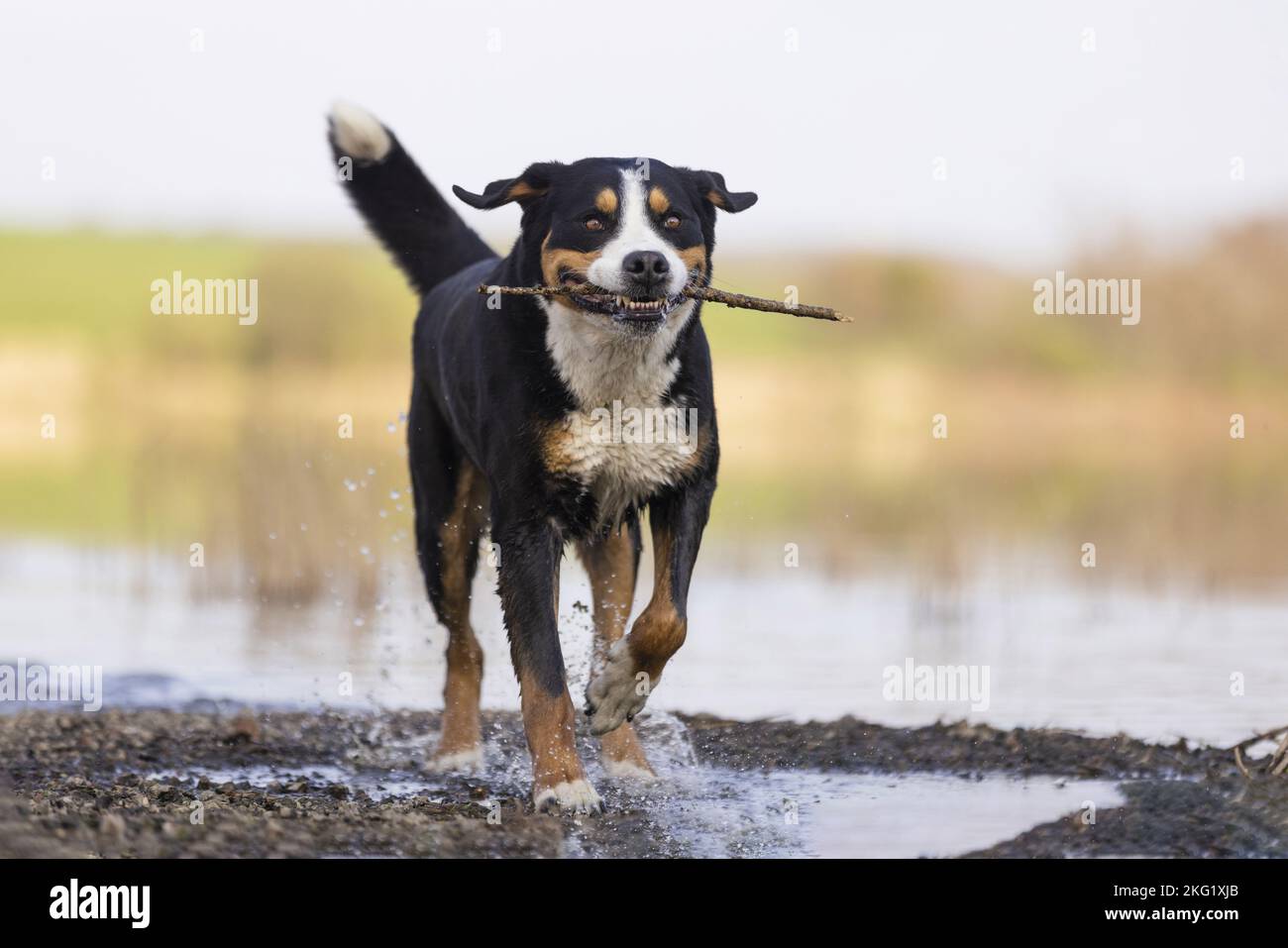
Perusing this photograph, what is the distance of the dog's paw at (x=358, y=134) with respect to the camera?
7.20m

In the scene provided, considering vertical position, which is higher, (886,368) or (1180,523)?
(886,368)

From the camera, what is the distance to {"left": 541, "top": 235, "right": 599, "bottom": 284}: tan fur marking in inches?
209

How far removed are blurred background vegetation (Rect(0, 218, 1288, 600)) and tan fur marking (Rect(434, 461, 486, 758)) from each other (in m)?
5.31

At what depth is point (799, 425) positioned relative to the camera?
2439 centimetres

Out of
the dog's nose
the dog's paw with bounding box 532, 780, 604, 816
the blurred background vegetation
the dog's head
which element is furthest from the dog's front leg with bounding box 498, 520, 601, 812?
the blurred background vegetation

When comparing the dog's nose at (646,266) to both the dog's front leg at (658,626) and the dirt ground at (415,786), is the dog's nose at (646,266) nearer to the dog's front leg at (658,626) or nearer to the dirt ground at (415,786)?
the dog's front leg at (658,626)

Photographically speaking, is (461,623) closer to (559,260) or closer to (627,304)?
(559,260)

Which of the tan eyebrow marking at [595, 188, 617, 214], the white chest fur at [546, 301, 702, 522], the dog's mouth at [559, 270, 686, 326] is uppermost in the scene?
the tan eyebrow marking at [595, 188, 617, 214]

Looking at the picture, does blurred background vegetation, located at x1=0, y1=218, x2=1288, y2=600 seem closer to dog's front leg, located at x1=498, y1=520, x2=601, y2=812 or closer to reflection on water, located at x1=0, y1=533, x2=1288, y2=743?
reflection on water, located at x1=0, y1=533, x2=1288, y2=743

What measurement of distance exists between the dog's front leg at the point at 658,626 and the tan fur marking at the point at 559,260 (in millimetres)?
836
